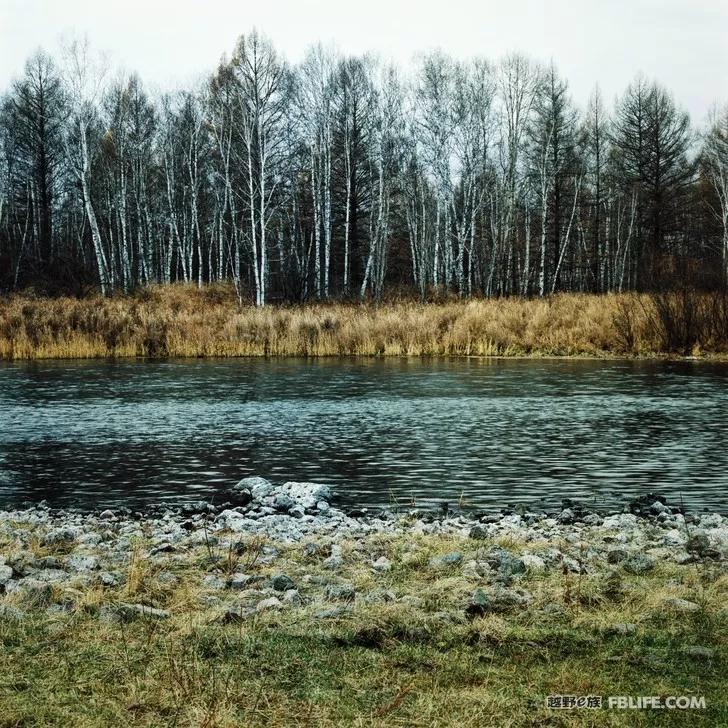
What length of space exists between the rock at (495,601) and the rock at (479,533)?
4.86 ft

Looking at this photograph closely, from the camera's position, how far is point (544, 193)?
41.1 m

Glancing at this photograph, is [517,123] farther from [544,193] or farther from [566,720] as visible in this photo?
[566,720]

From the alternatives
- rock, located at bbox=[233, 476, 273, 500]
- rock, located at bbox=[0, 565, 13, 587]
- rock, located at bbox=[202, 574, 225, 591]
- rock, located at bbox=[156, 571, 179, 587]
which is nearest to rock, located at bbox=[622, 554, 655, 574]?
rock, located at bbox=[202, 574, 225, 591]

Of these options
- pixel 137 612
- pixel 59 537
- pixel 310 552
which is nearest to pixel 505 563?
pixel 310 552

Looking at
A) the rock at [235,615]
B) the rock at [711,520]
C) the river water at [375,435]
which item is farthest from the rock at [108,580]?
the rock at [711,520]

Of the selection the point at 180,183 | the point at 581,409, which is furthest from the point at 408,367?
the point at 180,183

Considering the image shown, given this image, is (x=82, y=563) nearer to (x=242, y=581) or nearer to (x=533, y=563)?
(x=242, y=581)

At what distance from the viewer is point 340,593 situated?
4.95 meters

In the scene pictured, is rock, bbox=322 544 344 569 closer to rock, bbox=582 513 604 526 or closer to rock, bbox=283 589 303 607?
rock, bbox=283 589 303 607

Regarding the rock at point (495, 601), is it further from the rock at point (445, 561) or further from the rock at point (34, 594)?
the rock at point (34, 594)

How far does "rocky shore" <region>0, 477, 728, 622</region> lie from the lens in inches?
191

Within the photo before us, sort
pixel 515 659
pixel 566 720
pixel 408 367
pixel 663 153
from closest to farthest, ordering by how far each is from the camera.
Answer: pixel 566 720, pixel 515 659, pixel 408 367, pixel 663 153

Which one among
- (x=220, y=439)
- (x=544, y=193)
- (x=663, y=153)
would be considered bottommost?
(x=220, y=439)

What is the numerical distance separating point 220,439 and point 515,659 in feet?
28.7
